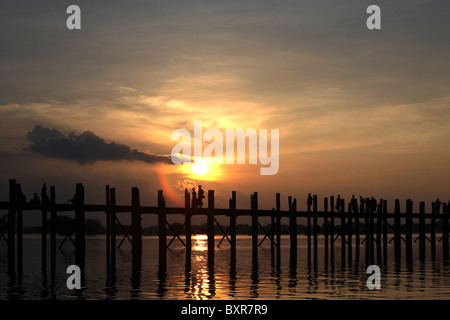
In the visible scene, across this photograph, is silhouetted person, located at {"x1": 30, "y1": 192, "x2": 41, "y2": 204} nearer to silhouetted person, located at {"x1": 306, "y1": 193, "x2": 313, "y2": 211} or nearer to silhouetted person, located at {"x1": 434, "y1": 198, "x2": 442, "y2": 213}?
silhouetted person, located at {"x1": 306, "y1": 193, "x2": 313, "y2": 211}

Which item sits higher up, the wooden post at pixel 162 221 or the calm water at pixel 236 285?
the wooden post at pixel 162 221

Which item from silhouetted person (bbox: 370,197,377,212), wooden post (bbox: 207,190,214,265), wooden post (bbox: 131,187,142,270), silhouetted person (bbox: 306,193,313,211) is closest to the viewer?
wooden post (bbox: 131,187,142,270)

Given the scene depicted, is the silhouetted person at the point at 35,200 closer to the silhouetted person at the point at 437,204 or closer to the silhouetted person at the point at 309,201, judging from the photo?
the silhouetted person at the point at 309,201

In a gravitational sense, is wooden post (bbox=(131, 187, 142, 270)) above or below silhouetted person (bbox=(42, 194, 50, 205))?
below

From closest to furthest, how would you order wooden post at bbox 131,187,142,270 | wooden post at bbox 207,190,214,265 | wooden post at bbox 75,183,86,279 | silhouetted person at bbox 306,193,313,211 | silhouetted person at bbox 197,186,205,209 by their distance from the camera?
wooden post at bbox 75,183,86,279
wooden post at bbox 131,187,142,270
wooden post at bbox 207,190,214,265
silhouetted person at bbox 197,186,205,209
silhouetted person at bbox 306,193,313,211

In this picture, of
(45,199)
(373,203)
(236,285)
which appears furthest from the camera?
(373,203)

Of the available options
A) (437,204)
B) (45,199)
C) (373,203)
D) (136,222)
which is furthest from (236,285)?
(437,204)

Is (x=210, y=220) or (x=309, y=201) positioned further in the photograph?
(x=309, y=201)

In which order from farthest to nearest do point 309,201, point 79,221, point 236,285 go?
point 309,201
point 79,221
point 236,285

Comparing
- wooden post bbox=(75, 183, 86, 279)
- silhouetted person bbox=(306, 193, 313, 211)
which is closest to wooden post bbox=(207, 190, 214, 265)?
wooden post bbox=(75, 183, 86, 279)

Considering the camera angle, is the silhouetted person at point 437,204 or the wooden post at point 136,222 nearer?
the wooden post at point 136,222

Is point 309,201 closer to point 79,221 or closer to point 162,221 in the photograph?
point 162,221

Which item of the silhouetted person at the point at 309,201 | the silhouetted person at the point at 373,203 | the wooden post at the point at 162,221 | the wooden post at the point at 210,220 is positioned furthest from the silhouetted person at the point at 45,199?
the silhouetted person at the point at 373,203
